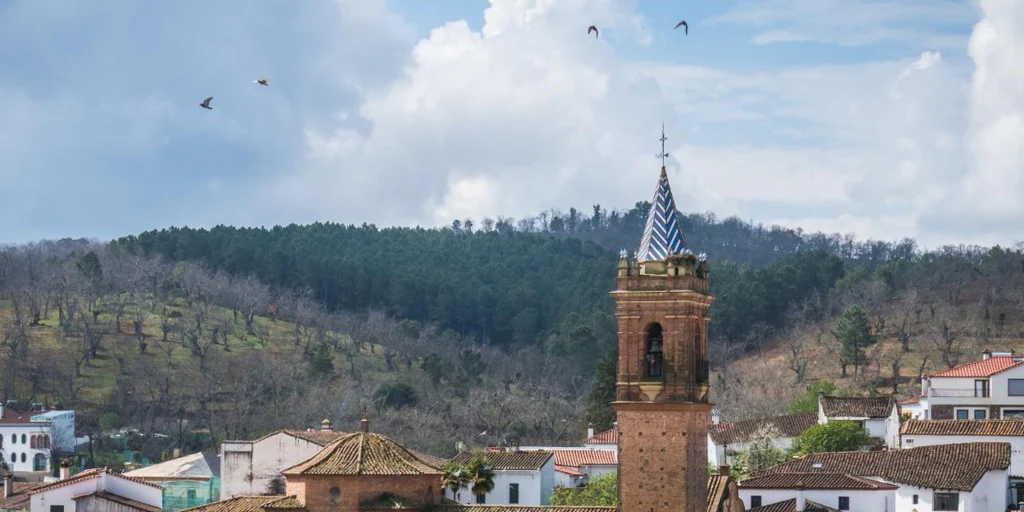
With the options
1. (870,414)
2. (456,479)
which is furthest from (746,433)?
(456,479)

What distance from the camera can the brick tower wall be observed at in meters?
53.6

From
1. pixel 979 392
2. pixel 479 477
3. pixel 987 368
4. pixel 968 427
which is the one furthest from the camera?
pixel 987 368

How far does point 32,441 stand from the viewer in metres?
123

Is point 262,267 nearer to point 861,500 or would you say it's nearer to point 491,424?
point 491,424

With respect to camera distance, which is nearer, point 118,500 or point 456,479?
point 456,479

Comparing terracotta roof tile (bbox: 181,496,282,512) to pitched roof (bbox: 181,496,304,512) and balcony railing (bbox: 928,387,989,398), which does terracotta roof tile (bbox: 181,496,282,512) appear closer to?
pitched roof (bbox: 181,496,304,512)

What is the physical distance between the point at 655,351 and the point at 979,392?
145 feet

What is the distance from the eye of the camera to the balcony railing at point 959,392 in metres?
94.9

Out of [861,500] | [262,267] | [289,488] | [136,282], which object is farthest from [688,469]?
[262,267]

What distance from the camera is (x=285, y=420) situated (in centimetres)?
12481

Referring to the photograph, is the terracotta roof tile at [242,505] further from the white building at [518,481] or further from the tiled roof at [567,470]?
the tiled roof at [567,470]

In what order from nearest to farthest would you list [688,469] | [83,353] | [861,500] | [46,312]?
[688,469]
[861,500]
[83,353]
[46,312]

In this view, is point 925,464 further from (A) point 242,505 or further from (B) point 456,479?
(A) point 242,505

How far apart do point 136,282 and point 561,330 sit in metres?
36.3
